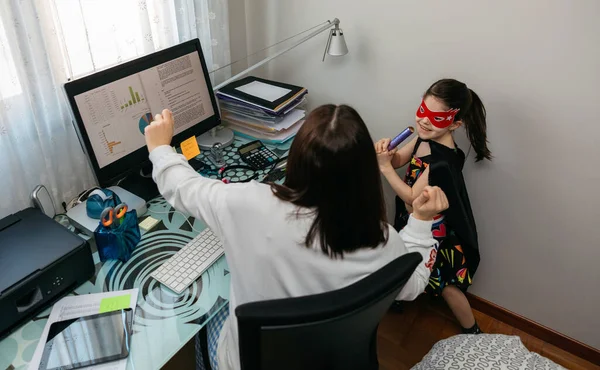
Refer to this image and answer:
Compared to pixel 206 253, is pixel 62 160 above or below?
above

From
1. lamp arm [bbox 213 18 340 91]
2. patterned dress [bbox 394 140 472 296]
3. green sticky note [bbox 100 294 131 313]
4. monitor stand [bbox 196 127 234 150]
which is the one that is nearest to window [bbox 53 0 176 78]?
lamp arm [bbox 213 18 340 91]

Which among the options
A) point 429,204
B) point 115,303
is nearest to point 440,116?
point 429,204

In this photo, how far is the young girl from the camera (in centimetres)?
150

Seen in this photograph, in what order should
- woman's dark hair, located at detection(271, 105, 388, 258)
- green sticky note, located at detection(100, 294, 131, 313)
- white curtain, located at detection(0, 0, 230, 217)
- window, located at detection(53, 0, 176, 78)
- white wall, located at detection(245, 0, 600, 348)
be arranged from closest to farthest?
woman's dark hair, located at detection(271, 105, 388, 258) → green sticky note, located at detection(100, 294, 131, 313) → white curtain, located at detection(0, 0, 230, 217) → window, located at detection(53, 0, 176, 78) → white wall, located at detection(245, 0, 600, 348)

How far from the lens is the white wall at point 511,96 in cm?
146

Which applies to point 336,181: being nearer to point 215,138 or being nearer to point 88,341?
point 88,341

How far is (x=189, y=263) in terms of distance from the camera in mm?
1254

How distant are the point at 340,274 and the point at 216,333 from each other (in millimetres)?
537

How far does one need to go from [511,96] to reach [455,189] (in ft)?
1.24

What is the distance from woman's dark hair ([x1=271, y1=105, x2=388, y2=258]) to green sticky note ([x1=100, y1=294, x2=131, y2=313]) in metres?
0.52

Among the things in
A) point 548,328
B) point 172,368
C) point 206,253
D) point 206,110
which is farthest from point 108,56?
point 548,328

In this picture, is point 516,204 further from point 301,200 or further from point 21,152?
point 21,152

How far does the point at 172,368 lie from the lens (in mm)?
1515

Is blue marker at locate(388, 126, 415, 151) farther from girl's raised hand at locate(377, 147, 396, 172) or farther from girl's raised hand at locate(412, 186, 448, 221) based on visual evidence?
girl's raised hand at locate(412, 186, 448, 221)
